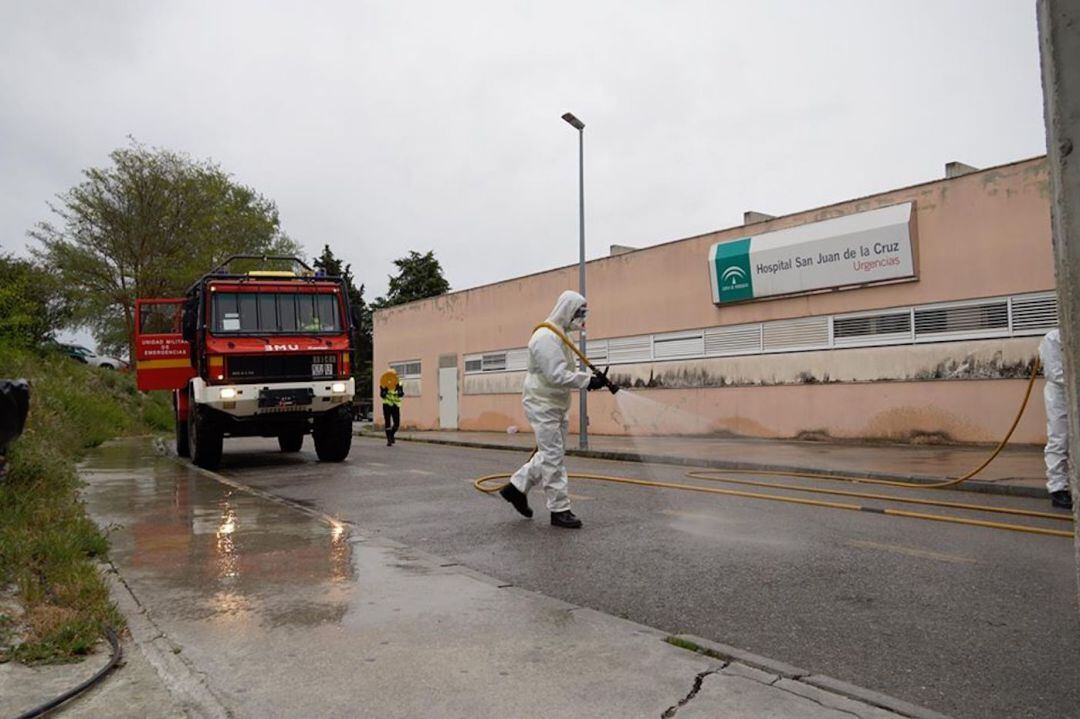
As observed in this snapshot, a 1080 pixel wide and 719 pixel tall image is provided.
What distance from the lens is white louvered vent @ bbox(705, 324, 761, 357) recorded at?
18.5m

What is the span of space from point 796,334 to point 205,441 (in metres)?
12.2

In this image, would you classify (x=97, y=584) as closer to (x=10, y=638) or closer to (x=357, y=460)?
(x=10, y=638)

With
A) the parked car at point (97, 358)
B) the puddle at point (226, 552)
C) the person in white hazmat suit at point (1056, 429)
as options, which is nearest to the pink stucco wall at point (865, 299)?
the person in white hazmat suit at point (1056, 429)

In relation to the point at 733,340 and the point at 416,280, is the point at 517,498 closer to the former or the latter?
the point at 733,340

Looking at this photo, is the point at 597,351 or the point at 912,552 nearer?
the point at 912,552

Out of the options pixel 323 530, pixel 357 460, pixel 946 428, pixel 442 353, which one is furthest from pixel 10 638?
pixel 442 353

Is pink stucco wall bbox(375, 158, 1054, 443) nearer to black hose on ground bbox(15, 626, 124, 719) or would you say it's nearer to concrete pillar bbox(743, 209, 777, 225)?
concrete pillar bbox(743, 209, 777, 225)

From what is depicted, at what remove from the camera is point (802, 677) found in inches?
133

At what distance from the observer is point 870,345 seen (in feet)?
53.2

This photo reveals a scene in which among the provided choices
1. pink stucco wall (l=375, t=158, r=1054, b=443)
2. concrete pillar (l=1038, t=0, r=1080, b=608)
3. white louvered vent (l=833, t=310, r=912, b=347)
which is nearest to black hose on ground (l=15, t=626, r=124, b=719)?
concrete pillar (l=1038, t=0, r=1080, b=608)

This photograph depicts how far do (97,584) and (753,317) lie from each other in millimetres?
15912

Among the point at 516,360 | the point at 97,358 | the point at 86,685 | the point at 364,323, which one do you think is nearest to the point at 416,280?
the point at 364,323

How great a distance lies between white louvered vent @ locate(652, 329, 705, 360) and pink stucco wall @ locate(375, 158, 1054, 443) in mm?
261

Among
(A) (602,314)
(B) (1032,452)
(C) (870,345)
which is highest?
(A) (602,314)
